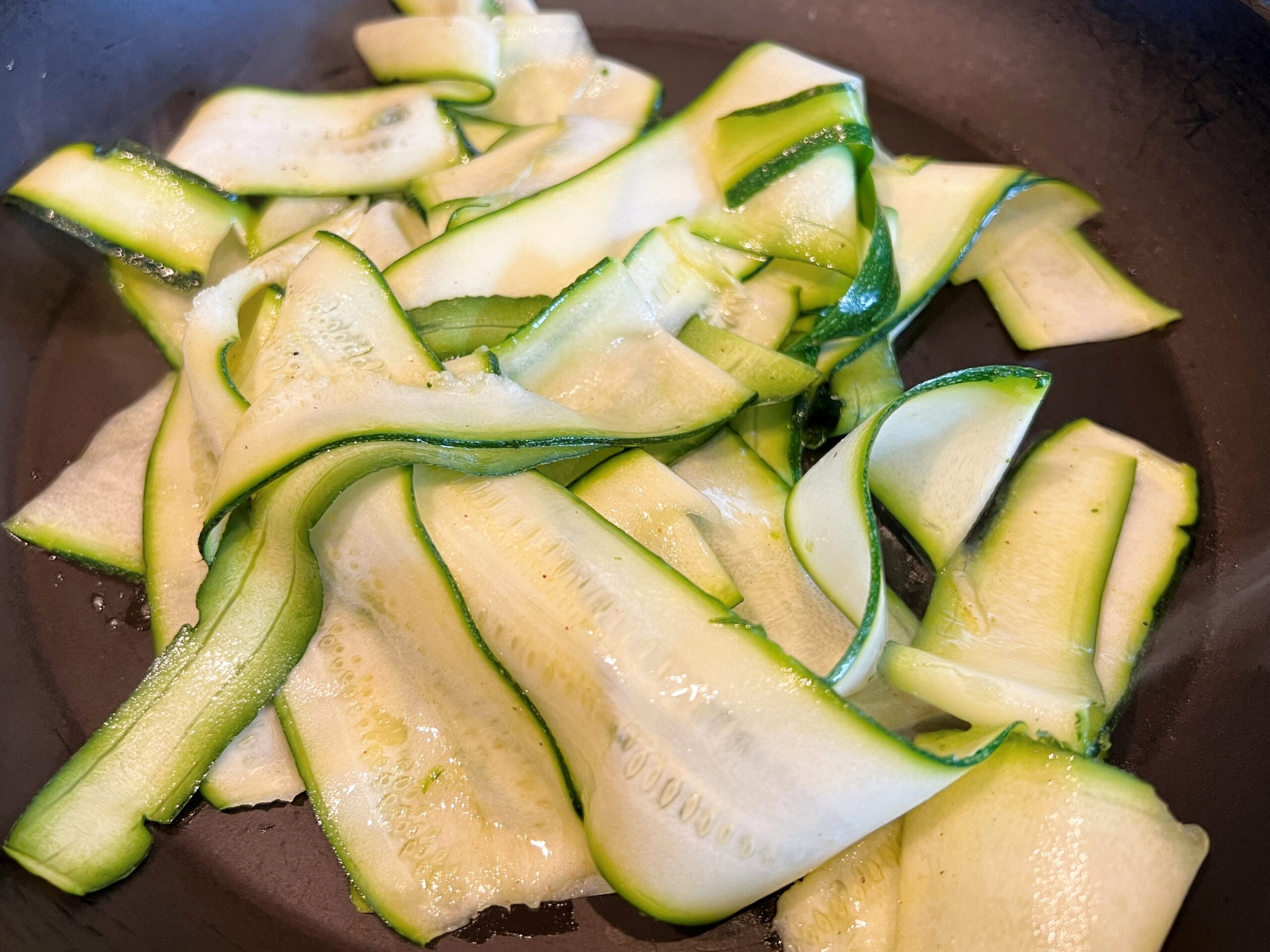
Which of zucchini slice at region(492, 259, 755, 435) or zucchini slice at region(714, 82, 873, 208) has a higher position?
zucchini slice at region(714, 82, 873, 208)

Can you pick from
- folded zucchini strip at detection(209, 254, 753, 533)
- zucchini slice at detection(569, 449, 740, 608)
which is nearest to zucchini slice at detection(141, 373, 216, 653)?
folded zucchini strip at detection(209, 254, 753, 533)

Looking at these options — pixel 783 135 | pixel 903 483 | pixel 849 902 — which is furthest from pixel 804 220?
pixel 849 902

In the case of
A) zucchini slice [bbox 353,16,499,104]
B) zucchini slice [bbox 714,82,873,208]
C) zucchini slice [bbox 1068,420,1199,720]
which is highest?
zucchini slice [bbox 353,16,499,104]

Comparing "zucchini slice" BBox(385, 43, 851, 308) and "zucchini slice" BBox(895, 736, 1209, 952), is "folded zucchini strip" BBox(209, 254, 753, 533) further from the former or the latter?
"zucchini slice" BBox(895, 736, 1209, 952)

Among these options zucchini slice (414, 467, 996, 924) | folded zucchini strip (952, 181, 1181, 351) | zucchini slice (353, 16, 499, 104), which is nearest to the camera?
zucchini slice (414, 467, 996, 924)

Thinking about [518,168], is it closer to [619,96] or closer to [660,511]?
[619,96]

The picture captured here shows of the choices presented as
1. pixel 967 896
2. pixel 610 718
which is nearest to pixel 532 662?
pixel 610 718

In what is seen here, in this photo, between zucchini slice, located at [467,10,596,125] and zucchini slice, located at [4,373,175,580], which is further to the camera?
zucchini slice, located at [467,10,596,125]
